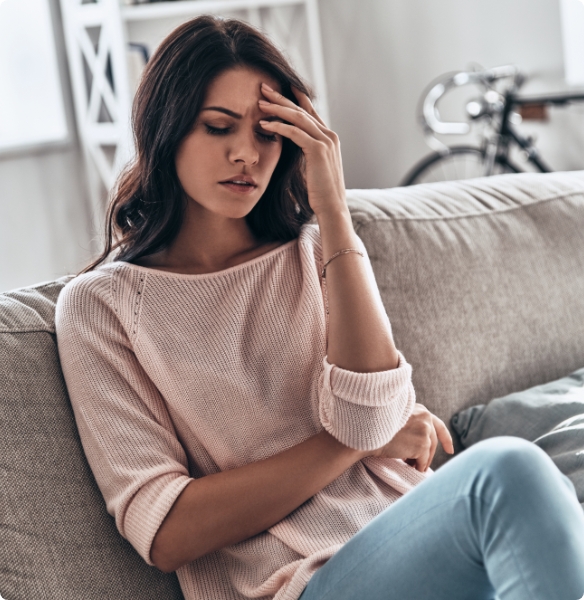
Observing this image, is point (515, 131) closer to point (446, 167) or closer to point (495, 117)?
point (495, 117)

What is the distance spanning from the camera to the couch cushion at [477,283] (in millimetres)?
1437

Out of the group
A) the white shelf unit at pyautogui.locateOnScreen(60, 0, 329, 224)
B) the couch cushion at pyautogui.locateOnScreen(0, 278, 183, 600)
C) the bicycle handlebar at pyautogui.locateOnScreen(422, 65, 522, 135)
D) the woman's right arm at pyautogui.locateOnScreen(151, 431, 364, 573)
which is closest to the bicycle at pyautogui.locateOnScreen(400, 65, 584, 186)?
the bicycle handlebar at pyautogui.locateOnScreen(422, 65, 522, 135)

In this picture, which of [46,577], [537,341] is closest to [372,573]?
[46,577]

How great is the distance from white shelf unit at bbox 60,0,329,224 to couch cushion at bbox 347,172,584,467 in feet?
7.37

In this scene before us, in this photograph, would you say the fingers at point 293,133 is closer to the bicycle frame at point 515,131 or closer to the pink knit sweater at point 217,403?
the pink knit sweater at point 217,403

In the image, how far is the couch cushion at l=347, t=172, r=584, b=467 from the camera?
1.44 m

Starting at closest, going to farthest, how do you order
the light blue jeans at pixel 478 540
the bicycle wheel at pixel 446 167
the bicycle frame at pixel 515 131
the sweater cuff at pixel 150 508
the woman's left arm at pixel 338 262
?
the light blue jeans at pixel 478 540, the sweater cuff at pixel 150 508, the woman's left arm at pixel 338 262, the bicycle frame at pixel 515 131, the bicycle wheel at pixel 446 167

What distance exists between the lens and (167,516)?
1.00 m

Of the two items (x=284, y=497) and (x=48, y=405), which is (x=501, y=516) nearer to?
(x=284, y=497)

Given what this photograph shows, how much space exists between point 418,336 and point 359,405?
0.38 metres

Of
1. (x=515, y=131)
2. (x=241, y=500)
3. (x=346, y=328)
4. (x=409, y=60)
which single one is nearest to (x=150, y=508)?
(x=241, y=500)

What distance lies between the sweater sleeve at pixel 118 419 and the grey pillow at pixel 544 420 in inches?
22.4

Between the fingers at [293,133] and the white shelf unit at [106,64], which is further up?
the white shelf unit at [106,64]

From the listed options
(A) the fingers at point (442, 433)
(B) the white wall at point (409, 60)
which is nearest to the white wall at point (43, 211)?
(B) the white wall at point (409, 60)
